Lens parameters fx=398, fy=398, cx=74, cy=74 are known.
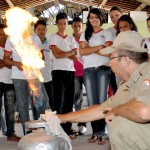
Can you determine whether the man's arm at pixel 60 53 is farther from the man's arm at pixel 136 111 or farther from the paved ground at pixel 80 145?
the man's arm at pixel 136 111

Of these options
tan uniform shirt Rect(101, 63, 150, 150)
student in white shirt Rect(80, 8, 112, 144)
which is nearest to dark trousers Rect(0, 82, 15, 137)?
student in white shirt Rect(80, 8, 112, 144)

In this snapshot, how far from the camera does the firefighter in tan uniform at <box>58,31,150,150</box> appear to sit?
2.23 m

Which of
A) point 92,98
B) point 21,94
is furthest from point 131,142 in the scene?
point 21,94

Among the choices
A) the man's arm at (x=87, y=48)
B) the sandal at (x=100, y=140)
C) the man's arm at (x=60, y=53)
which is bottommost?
the sandal at (x=100, y=140)

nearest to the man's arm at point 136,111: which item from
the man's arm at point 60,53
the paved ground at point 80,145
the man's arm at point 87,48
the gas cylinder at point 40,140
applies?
the gas cylinder at point 40,140

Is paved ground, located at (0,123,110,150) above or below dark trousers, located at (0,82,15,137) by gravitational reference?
below

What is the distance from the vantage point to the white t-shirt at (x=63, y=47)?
17.1ft

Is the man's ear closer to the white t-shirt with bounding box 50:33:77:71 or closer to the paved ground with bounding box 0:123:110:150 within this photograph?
the paved ground with bounding box 0:123:110:150

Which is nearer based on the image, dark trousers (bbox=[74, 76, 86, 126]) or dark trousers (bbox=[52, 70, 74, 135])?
dark trousers (bbox=[52, 70, 74, 135])

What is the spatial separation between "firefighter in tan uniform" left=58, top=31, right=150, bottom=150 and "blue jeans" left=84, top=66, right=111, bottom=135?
205cm

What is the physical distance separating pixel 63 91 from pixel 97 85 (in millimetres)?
647

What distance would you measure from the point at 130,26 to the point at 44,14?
10899 millimetres

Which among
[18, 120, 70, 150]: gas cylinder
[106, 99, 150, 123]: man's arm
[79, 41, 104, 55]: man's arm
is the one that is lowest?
[18, 120, 70, 150]: gas cylinder

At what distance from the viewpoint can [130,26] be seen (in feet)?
16.0
